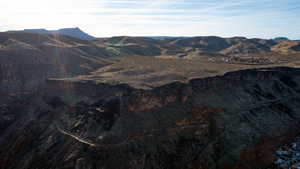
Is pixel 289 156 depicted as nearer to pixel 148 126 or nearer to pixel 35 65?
pixel 148 126

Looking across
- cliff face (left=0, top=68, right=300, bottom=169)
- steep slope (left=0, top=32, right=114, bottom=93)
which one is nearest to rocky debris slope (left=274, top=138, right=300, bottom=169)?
cliff face (left=0, top=68, right=300, bottom=169)

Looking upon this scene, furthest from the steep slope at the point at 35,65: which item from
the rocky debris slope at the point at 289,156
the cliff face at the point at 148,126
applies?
the rocky debris slope at the point at 289,156

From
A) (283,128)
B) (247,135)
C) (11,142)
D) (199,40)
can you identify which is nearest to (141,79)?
(247,135)

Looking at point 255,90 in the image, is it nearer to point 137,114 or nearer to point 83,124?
point 137,114

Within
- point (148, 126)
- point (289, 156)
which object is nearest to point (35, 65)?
point (148, 126)

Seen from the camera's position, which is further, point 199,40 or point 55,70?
point 199,40

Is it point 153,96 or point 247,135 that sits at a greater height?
point 153,96

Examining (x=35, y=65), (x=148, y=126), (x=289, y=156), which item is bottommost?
(x=289, y=156)

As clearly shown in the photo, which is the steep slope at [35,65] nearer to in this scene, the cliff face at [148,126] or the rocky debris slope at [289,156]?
the cliff face at [148,126]

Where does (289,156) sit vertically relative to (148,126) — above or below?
below
